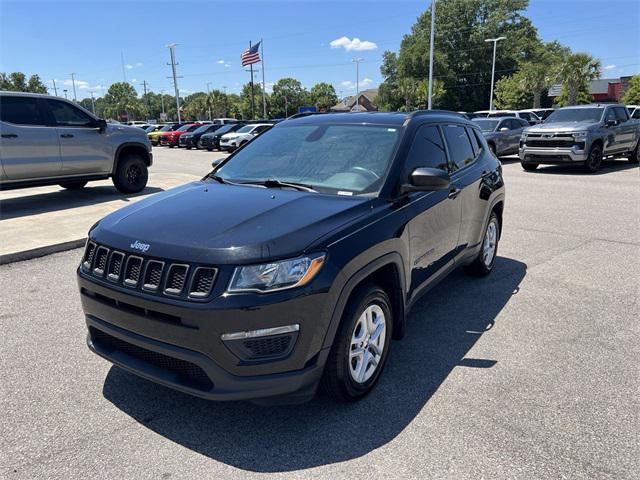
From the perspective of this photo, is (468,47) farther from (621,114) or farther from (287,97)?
(621,114)

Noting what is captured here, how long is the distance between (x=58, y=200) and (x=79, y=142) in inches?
55.3

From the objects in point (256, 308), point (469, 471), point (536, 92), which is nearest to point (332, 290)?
point (256, 308)

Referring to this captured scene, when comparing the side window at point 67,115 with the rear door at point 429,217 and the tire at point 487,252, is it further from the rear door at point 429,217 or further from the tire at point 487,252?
the tire at point 487,252

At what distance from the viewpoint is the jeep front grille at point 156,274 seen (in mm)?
2463

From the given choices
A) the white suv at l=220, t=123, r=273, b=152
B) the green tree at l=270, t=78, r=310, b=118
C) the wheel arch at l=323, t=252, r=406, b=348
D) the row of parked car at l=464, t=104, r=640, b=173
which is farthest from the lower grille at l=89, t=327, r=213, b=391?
the green tree at l=270, t=78, r=310, b=118

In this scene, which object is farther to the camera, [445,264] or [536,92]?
[536,92]

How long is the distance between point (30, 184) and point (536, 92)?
52037 millimetres

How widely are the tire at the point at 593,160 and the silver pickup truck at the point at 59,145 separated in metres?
12.2

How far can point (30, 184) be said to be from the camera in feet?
29.7

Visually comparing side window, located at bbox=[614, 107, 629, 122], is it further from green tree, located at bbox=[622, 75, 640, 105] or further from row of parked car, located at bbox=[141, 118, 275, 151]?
green tree, located at bbox=[622, 75, 640, 105]

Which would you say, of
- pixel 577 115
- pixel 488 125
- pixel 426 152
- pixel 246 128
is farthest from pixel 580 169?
pixel 246 128

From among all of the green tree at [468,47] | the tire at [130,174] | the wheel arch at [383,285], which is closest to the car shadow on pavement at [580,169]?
the tire at [130,174]

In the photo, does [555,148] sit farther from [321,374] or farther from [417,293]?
[321,374]

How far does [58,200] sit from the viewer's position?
10156 mm
